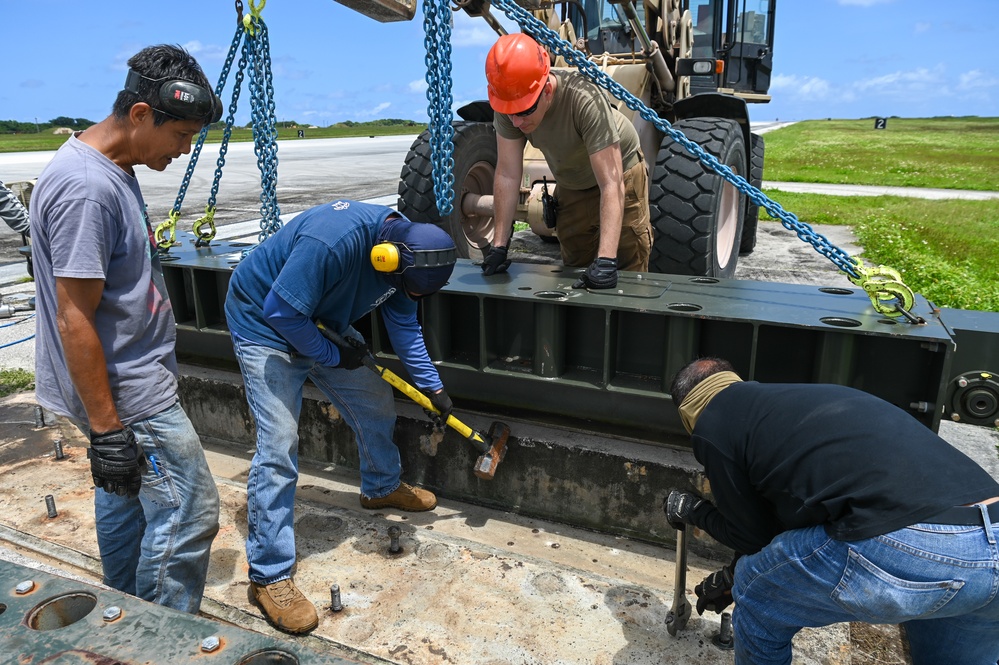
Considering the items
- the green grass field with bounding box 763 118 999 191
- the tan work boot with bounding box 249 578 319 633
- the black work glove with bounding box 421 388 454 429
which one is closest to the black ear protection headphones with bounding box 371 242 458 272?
the black work glove with bounding box 421 388 454 429

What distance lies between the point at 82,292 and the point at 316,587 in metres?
1.68

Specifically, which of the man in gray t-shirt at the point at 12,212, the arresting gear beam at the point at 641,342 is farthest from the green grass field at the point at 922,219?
the man in gray t-shirt at the point at 12,212

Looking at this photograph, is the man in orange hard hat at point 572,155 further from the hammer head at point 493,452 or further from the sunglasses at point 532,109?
the hammer head at point 493,452

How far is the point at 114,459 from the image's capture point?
7.59ft

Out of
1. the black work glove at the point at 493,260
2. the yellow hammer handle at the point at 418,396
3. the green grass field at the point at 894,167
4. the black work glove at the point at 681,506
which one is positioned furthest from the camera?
the green grass field at the point at 894,167

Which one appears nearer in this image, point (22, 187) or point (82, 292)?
point (82, 292)

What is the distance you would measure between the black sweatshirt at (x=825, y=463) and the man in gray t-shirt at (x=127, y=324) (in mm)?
1737

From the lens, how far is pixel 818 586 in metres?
2.07

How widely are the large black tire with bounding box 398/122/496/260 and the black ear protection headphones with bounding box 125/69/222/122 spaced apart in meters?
3.40

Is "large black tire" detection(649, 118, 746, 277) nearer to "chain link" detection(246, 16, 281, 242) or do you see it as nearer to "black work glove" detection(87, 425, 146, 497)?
"chain link" detection(246, 16, 281, 242)

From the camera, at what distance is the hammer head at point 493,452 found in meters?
3.63

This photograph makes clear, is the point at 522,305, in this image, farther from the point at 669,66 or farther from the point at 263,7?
the point at 669,66

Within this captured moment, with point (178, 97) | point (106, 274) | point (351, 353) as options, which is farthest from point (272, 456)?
point (178, 97)

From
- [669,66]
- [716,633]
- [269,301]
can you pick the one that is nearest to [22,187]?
[269,301]
